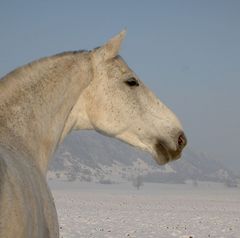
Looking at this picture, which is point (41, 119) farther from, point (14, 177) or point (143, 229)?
point (143, 229)

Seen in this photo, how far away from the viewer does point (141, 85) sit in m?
4.90

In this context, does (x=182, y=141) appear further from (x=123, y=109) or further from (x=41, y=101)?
(x=41, y=101)

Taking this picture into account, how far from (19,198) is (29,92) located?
177 cm

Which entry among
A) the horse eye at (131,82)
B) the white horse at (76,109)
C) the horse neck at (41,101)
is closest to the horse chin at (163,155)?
the white horse at (76,109)

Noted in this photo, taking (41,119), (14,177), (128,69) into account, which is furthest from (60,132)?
(14,177)

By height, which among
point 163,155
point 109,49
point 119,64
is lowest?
point 163,155

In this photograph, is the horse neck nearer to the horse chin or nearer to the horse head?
the horse head

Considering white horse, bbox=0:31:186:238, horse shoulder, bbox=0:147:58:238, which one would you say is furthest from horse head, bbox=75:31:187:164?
horse shoulder, bbox=0:147:58:238

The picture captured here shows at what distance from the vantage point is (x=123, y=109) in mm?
4816

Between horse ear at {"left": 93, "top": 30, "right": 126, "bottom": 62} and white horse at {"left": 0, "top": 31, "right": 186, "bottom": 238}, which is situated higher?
horse ear at {"left": 93, "top": 30, "right": 126, "bottom": 62}

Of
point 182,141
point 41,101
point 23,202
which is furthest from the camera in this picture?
point 182,141

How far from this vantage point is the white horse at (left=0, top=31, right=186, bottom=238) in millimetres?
3912

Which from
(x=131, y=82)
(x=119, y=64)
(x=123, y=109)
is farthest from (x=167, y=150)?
(x=119, y=64)

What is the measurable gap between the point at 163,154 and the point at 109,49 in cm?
125
